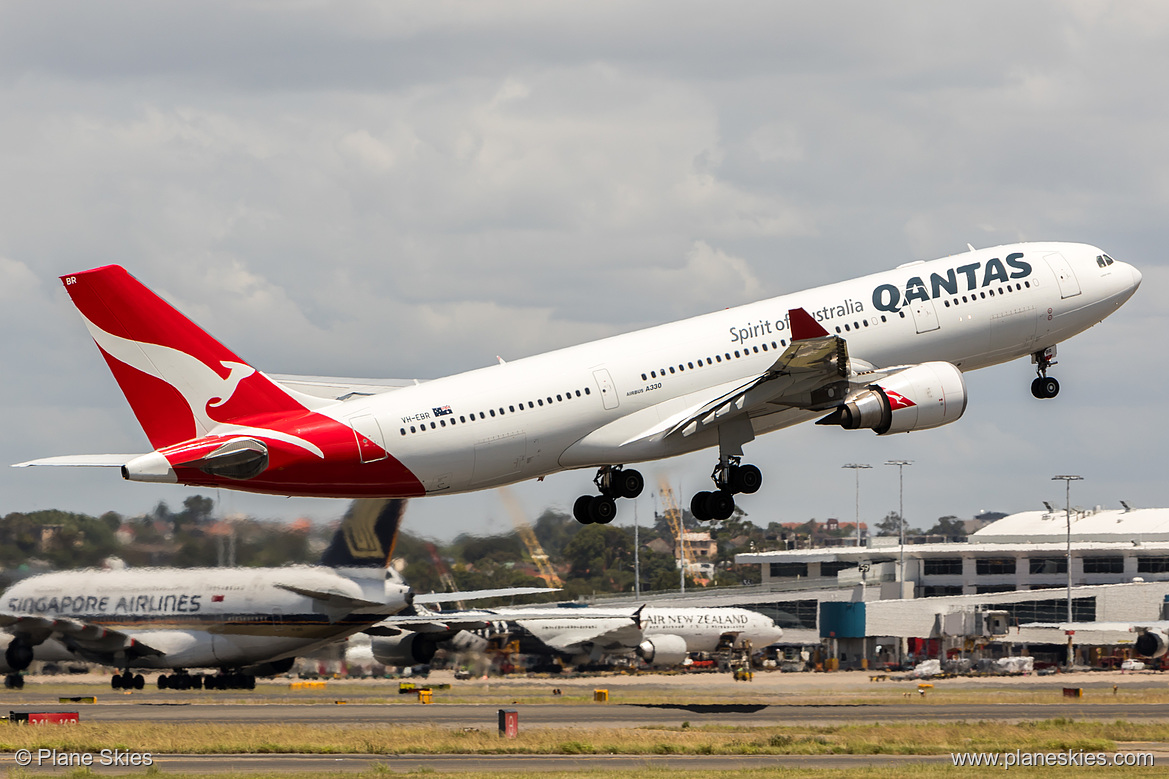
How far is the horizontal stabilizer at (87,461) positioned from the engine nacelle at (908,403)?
2142cm

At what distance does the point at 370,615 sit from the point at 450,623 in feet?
40.1

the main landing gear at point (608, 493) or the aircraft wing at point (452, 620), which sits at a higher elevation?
the main landing gear at point (608, 493)

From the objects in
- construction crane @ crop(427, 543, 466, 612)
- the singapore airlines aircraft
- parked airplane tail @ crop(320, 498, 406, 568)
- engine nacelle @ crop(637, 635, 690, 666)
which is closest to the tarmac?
the singapore airlines aircraft

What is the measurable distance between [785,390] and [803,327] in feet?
10.2

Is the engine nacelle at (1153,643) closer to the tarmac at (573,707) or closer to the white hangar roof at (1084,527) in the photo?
the tarmac at (573,707)

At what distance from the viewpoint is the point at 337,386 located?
46.1 metres

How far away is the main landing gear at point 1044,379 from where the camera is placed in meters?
54.0

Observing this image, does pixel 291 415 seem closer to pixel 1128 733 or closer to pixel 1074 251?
pixel 1074 251

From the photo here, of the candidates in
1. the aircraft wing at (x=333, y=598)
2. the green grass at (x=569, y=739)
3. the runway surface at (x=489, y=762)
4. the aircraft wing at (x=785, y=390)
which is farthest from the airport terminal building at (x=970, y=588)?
the aircraft wing at (x=785, y=390)

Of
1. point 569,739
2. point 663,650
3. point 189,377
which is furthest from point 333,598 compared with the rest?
point 663,650

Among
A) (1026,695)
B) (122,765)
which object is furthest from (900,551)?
(122,765)

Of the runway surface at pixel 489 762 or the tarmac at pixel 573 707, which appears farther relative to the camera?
the tarmac at pixel 573 707

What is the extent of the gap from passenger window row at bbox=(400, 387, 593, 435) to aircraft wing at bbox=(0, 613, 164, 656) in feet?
108

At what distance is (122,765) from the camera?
43.9 meters
